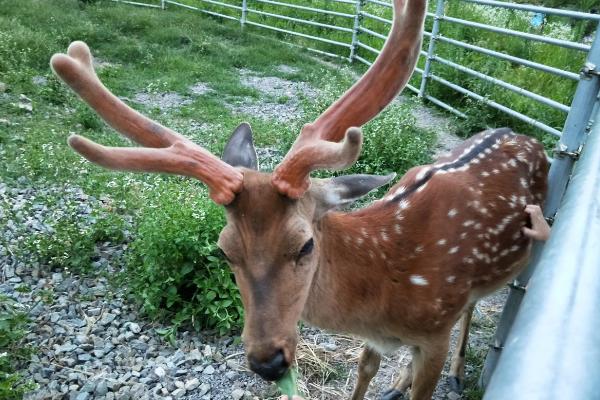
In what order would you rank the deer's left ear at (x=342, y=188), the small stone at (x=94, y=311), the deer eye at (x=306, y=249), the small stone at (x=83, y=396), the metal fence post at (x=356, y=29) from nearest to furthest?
the deer eye at (x=306, y=249) < the deer's left ear at (x=342, y=188) < the small stone at (x=83, y=396) < the small stone at (x=94, y=311) < the metal fence post at (x=356, y=29)

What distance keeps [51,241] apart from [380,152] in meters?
3.24

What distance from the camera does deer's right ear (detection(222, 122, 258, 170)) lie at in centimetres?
259

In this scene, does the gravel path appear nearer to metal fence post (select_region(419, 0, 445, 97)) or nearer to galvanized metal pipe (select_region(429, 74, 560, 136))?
galvanized metal pipe (select_region(429, 74, 560, 136))

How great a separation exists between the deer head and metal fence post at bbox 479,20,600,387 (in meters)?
0.87

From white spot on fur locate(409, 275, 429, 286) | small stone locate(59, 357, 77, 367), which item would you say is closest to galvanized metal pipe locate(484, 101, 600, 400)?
white spot on fur locate(409, 275, 429, 286)

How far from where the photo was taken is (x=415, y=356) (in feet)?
9.25

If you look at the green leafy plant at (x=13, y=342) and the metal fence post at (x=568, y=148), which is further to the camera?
the green leafy plant at (x=13, y=342)

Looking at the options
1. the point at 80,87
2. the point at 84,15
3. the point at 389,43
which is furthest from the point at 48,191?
the point at 84,15

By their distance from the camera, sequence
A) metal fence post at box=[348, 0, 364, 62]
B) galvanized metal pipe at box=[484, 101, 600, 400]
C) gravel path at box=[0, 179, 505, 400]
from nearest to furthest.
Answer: galvanized metal pipe at box=[484, 101, 600, 400], gravel path at box=[0, 179, 505, 400], metal fence post at box=[348, 0, 364, 62]

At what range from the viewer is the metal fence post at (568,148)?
7.97ft

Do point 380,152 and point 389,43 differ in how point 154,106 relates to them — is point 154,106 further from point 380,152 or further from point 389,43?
point 389,43

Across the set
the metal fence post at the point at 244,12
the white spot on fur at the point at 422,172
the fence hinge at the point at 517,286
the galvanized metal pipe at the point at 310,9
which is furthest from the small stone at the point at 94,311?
the metal fence post at the point at 244,12

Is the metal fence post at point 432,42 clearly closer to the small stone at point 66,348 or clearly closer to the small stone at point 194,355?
the small stone at point 194,355

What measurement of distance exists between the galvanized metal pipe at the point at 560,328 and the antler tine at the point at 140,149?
1.49 m
